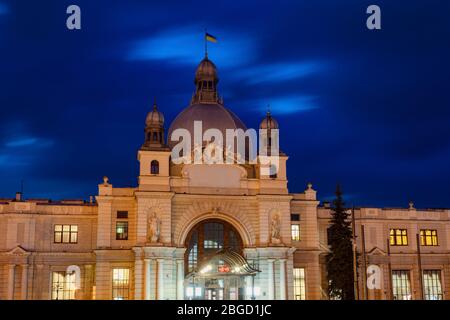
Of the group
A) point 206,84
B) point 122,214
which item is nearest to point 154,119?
point 122,214

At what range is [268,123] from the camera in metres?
62.3

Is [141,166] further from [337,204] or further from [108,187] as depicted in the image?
[337,204]

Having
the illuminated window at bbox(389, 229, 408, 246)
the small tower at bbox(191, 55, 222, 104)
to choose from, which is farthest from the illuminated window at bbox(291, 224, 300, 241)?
the small tower at bbox(191, 55, 222, 104)

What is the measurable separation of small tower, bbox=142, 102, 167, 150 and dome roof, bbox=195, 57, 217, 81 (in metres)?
13.7

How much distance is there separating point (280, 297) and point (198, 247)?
849 centimetres

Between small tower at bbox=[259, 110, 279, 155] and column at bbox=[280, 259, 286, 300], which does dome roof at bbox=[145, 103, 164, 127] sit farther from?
column at bbox=[280, 259, 286, 300]

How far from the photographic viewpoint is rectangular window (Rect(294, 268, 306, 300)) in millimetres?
60922

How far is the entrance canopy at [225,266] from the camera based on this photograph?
54.6 m

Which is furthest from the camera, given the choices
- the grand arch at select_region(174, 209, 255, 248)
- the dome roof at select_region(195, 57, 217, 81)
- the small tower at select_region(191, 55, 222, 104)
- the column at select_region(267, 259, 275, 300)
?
the dome roof at select_region(195, 57, 217, 81)

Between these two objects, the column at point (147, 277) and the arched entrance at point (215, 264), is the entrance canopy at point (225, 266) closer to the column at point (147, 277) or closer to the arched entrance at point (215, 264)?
the arched entrance at point (215, 264)

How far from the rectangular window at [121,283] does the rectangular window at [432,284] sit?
1151 inches

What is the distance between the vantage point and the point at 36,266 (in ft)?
192

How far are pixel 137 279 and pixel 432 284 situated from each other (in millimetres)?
29901
